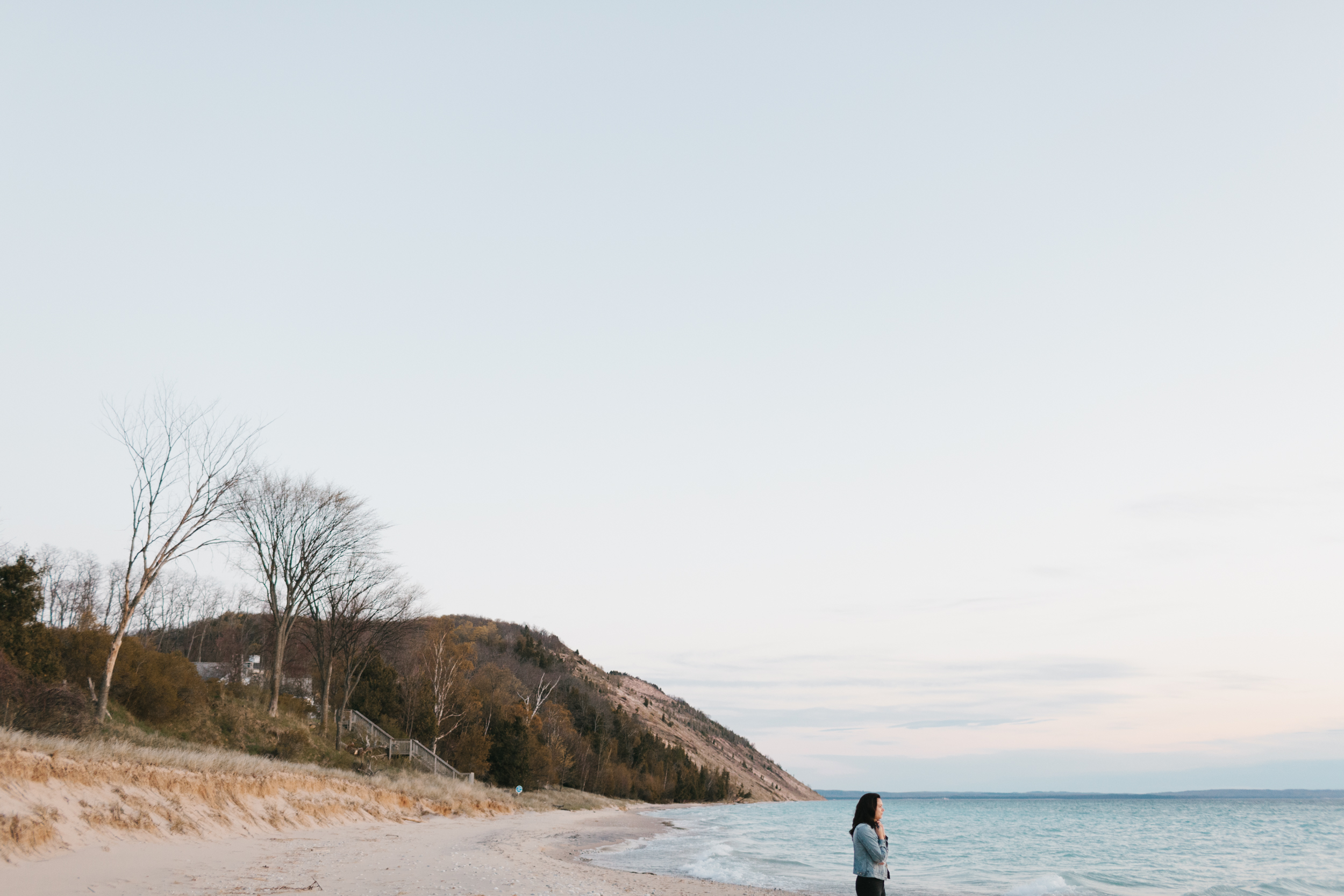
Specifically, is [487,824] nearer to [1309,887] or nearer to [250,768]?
[250,768]

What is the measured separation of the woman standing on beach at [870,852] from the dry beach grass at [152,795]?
Answer: 36.8 feet

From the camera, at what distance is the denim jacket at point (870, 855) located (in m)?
8.71

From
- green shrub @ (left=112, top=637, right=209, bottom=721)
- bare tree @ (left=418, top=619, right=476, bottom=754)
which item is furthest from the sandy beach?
bare tree @ (left=418, top=619, right=476, bottom=754)

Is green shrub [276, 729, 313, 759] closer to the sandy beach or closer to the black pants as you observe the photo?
the sandy beach

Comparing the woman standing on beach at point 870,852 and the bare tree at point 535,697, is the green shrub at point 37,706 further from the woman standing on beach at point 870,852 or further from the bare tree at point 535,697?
the bare tree at point 535,697

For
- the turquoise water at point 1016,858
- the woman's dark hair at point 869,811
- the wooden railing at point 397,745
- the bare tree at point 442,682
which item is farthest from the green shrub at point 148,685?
the woman's dark hair at point 869,811

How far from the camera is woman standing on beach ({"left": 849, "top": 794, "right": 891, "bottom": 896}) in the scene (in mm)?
8734

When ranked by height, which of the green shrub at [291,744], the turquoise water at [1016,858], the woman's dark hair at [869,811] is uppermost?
the woman's dark hair at [869,811]

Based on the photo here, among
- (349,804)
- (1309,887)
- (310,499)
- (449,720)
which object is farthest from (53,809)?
(449,720)

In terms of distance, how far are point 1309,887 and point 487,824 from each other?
2920 centimetres

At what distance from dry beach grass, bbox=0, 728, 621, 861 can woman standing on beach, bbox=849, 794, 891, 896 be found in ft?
A: 36.8

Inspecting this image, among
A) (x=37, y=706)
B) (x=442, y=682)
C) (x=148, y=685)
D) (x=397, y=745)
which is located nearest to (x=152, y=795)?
(x=37, y=706)

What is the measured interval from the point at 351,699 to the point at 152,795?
3703 cm

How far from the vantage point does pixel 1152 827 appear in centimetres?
7281
